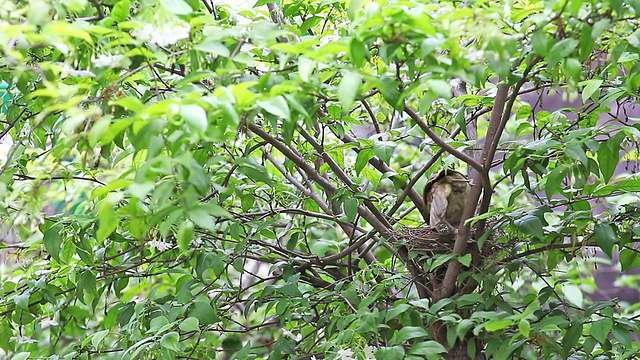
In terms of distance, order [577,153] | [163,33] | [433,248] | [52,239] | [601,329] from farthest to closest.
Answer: [433,248] → [52,239] → [601,329] → [577,153] → [163,33]

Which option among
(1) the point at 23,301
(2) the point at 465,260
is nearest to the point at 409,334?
(2) the point at 465,260

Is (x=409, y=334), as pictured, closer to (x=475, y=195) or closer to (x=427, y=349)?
(x=427, y=349)

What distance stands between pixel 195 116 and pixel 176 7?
0.21 m

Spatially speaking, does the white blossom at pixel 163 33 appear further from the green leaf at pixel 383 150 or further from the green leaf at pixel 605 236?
the green leaf at pixel 605 236

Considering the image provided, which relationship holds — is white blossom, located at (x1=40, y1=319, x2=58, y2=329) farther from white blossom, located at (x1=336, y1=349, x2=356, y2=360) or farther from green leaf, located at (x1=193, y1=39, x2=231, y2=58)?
green leaf, located at (x1=193, y1=39, x2=231, y2=58)

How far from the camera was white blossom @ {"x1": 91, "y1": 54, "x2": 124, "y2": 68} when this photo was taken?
875 mm

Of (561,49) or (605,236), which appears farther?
(605,236)

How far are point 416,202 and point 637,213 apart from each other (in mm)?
464

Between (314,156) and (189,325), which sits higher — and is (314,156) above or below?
above

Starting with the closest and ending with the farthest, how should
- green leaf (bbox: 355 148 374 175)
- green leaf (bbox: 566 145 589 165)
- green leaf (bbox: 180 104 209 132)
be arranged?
green leaf (bbox: 180 104 209 132), green leaf (bbox: 566 145 589 165), green leaf (bbox: 355 148 374 175)

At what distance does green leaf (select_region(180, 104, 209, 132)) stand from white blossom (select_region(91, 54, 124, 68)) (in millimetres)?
179

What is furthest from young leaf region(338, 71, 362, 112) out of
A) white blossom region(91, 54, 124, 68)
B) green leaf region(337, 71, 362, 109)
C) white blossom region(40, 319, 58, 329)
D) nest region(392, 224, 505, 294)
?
white blossom region(40, 319, 58, 329)

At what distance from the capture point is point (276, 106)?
2.67ft

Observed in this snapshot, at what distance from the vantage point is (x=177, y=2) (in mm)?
896
